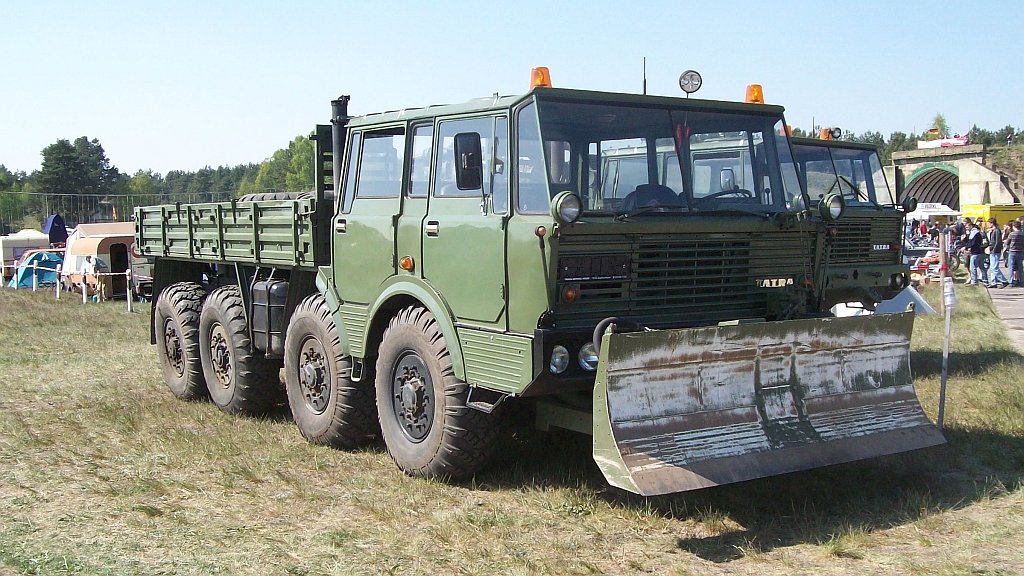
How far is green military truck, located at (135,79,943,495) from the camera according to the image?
5.89 m

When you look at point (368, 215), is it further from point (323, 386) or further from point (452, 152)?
point (323, 386)

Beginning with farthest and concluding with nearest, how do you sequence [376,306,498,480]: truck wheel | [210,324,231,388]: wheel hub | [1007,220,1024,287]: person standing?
[1007,220,1024,287]: person standing < [210,324,231,388]: wheel hub < [376,306,498,480]: truck wheel

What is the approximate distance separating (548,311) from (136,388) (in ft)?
23.3

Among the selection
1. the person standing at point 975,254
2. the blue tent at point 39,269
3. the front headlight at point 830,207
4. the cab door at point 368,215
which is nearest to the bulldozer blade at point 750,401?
the front headlight at point 830,207

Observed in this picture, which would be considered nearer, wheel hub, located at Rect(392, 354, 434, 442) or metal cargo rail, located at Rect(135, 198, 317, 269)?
wheel hub, located at Rect(392, 354, 434, 442)

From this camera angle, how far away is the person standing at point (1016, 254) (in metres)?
24.5

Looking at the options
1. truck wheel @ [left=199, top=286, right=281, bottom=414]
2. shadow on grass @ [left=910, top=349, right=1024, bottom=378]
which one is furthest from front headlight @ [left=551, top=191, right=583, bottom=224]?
shadow on grass @ [left=910, top=349, right=1024, bottom=378]

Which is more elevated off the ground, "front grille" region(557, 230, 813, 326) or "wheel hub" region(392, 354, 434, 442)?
"front grille" region(557, 230, 813, 326)

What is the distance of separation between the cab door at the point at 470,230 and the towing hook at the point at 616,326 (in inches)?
26.6

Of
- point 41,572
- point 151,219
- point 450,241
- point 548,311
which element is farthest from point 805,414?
point 151,219

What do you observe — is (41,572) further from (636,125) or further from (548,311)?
(636,125)

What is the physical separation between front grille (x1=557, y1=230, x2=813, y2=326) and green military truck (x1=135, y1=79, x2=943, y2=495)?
0.05 feet

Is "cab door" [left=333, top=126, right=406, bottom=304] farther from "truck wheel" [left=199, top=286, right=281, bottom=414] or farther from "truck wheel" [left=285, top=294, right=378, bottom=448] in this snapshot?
"truck wheel" [left=199, top=286, right=281, bottom=414]

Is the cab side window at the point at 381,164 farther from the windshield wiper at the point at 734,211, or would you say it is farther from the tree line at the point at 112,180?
the tree line at the point at 112,180
